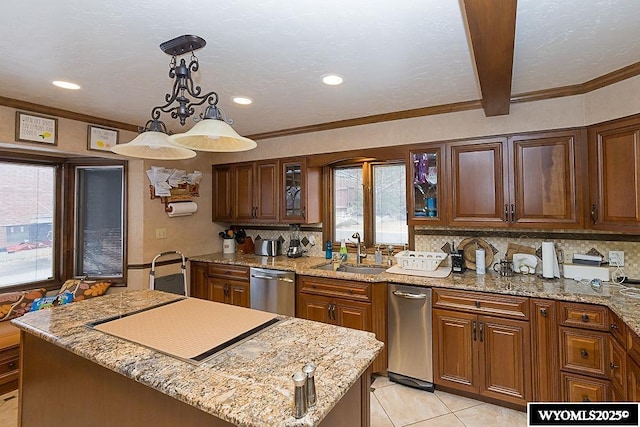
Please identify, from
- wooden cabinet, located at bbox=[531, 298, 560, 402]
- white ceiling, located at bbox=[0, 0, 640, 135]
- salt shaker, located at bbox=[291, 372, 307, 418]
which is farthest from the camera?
wooden cabinet, located at bbox=[531, 298, 560, 402]

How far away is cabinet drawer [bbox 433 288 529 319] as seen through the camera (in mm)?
2338

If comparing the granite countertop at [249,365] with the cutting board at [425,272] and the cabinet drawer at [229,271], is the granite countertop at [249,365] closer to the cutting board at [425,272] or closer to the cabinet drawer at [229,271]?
the cutting board at [425,272]

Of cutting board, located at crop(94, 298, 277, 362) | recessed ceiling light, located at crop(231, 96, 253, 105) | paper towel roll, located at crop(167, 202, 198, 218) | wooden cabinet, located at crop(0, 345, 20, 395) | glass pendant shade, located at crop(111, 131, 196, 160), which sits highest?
recessed ceiling light, located at crop(231, 96, 253, 105)

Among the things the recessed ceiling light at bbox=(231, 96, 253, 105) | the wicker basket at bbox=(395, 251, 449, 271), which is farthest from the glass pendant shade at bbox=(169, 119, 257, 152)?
the wicker basket at bbox=(395, 251, 449, 271)

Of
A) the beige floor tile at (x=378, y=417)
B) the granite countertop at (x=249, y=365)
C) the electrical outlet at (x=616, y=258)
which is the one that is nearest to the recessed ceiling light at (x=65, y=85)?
the granite countertop at (x=249, y=365)

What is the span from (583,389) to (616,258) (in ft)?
3.38

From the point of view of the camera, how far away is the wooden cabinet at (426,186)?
296cm

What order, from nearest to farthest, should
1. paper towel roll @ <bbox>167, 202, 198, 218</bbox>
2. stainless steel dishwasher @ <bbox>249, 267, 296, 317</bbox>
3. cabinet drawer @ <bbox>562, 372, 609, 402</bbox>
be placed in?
cabinet drawer @ <bbox>562, 372, 609, 402</bbox>, stainless steel dishwasher @ <bbox>249, 267, 296, 317</bbox>, paper towel roll @ <bbox>167, 202, 198, 218</bbox>

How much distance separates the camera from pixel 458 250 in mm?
3018

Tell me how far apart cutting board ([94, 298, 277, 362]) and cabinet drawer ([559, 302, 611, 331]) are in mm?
1941

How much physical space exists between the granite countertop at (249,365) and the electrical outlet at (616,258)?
87.9 inches

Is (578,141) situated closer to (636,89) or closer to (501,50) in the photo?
(636,89)

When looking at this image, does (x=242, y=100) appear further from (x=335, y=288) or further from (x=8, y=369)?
(x=8, y=369)

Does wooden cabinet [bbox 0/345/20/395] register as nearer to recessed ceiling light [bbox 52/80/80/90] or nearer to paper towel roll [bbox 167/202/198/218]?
paper towel roll [bbox 167/202/198/218]
